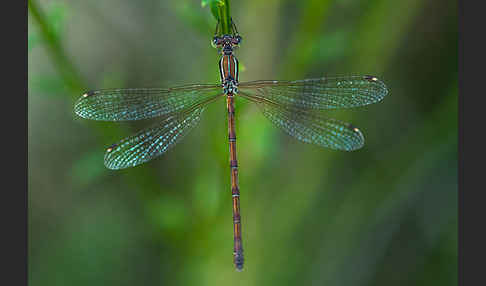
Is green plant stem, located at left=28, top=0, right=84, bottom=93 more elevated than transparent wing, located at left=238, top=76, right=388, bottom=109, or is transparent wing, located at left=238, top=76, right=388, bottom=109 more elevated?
green plant stem, located at left=28, top=0, right=84, bottom=93

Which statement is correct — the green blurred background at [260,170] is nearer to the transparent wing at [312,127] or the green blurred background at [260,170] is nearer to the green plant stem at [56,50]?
the transparent wing at [312,127]

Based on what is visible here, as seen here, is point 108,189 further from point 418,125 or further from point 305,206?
point 418,125

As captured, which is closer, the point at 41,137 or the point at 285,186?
the point at 285,186

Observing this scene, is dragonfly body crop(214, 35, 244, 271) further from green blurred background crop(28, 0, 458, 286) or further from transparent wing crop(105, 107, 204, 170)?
transparent wing crop(105, 107, 204, 170)

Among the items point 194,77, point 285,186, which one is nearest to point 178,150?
point 194,77

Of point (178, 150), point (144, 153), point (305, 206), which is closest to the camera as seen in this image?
point (144, 153)

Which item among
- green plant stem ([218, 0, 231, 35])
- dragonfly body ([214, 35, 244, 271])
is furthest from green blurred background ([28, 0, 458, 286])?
green plant stem ([218, 0, 231, 35])

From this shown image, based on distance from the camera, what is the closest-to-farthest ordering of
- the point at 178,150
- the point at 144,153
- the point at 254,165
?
1. the point at 144,153
2. the point at 254,165
3. the point at 178,150
